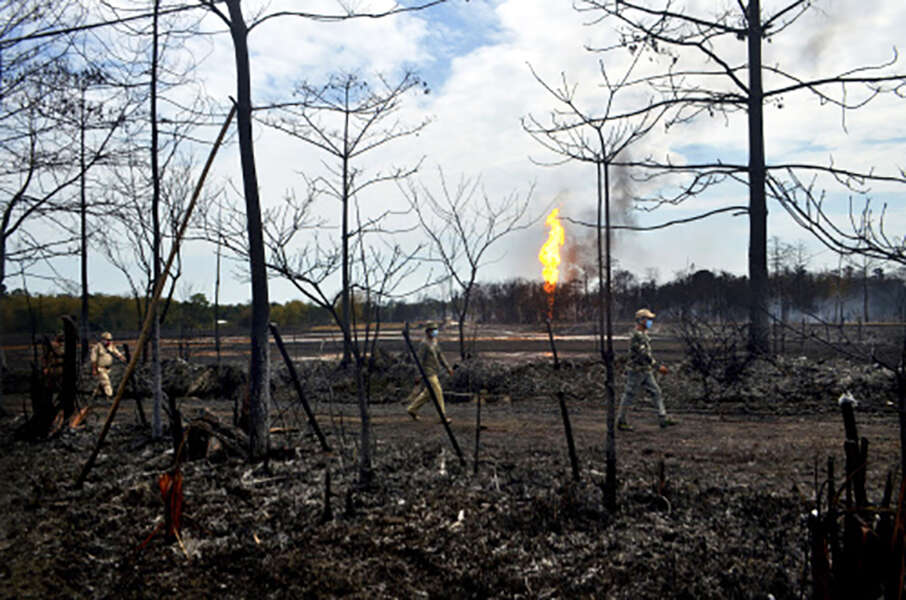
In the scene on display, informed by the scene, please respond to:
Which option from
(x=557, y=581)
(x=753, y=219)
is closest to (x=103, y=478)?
(x=557, y=581)

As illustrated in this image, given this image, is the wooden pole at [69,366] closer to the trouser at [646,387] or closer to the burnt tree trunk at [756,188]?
the trouser at [646,387]

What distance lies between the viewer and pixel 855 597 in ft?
10.4

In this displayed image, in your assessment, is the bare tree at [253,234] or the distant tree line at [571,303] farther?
the distant tree line at [571,303]

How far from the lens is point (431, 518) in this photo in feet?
19.2

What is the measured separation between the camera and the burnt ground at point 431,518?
4.68 meters

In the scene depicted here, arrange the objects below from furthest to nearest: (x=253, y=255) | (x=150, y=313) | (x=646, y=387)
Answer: (x=646, y=387) < (x=253, y=255) < (x=150, y=313)

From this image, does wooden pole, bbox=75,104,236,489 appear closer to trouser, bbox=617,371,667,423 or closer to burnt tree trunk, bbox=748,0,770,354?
trouser, bbox=617,371,667,423

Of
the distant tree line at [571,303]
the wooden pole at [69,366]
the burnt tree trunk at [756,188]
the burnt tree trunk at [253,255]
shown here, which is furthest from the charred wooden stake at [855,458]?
the distant tree line at [571,303]

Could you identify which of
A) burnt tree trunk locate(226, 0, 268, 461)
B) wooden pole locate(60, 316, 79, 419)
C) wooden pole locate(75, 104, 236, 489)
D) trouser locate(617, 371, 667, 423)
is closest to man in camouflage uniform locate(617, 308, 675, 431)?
trouser locate(617, 371, 667, 423)

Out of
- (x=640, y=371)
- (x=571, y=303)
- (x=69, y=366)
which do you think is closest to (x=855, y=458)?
(x=640, y=371)

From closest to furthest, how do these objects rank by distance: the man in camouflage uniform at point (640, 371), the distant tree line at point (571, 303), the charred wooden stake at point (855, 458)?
the charred wooden stake at point (855, 458) → the man in camouflage uniform at point (640, 371) → the distant tree line at point (571, 303)

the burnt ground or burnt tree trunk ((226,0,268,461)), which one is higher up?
burnt tree trunk ((226,0,268,461))

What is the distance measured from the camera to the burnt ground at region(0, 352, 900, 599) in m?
4.68

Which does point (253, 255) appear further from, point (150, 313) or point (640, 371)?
point (640, 371)
